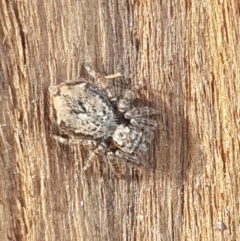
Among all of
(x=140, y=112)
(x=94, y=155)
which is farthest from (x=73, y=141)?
(x=140, y=112)

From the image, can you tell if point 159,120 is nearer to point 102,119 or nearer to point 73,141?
point 102,119

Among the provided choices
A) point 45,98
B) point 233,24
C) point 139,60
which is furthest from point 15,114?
point 233,24

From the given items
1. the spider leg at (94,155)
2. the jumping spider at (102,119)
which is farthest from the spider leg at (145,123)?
the spider leg at (94,155)

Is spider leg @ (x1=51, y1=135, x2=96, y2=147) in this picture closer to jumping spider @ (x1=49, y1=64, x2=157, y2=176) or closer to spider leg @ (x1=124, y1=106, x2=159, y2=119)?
jumping spider @ (x1=49, y1=64, x2=157, y2=176)

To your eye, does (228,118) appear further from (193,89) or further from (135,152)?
(135,152)

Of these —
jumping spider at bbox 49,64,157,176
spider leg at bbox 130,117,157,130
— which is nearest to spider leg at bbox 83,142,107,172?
jumping spider at bbox 49,64,157,176
